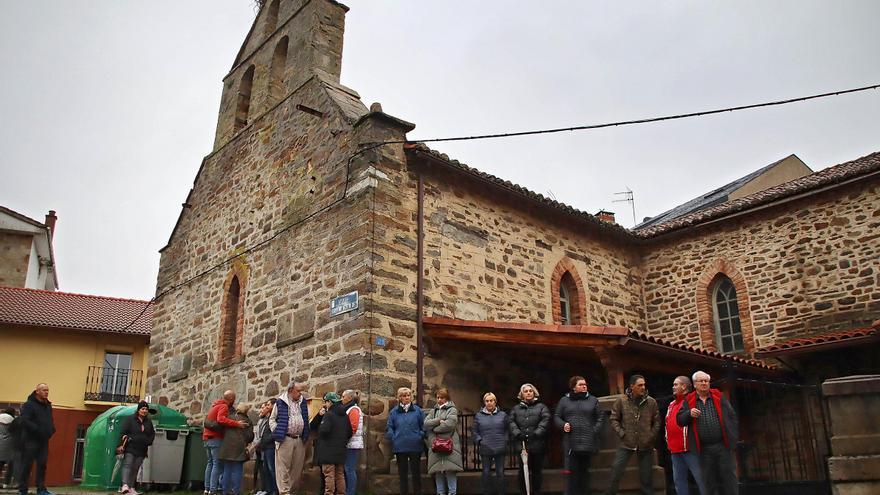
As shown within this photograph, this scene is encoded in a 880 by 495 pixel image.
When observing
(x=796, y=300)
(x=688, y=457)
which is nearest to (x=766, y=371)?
(x=796, y=300)

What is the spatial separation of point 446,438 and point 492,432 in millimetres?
601

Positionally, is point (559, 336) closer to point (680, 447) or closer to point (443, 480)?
point (443, 480)

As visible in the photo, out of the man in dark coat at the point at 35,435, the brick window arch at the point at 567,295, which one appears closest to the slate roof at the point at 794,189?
the brick window arch at the point at 567,295

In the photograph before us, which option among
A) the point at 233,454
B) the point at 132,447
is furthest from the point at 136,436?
the point at 233,454

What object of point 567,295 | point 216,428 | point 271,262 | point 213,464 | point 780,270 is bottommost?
point 213,464

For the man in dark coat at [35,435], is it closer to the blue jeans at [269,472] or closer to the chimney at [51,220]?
the blue jeans at [269,472]

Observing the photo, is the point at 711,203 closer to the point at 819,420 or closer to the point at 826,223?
the point at 826,223

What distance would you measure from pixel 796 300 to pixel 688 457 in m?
7.76

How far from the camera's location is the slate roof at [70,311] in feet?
77.6

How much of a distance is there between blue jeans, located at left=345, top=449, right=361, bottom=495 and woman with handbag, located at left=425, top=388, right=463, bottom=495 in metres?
1.00

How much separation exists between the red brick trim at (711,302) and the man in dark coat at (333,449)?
29.0ft

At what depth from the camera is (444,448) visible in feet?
30.6

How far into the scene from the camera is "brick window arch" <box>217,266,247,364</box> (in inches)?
542

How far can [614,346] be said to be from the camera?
10.8m
